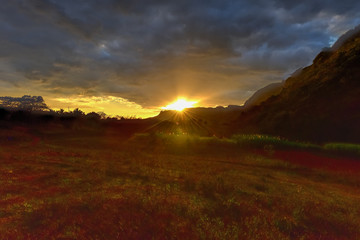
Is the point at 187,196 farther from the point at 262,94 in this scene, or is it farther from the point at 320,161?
the point at 262,94

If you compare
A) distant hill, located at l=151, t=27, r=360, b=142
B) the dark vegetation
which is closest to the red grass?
the dark vegetation

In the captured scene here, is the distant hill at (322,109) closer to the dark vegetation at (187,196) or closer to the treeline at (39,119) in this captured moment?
the dark vegetation at (187,196)

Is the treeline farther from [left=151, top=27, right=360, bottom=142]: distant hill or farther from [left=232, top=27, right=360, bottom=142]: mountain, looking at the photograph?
[left=232, top=27, right=360, bottom=142]: mountain

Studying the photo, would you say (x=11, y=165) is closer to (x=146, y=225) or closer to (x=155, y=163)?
(x=155, y=163)

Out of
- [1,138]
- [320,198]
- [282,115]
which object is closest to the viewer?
[320,198]

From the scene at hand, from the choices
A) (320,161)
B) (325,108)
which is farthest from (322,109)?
(320,161)

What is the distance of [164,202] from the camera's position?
621 cm

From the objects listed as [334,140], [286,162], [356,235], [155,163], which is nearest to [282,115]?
[334,140]

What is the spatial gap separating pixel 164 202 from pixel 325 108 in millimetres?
22943

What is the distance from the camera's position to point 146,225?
4.95 m

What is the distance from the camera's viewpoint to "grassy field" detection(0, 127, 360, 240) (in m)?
4.82

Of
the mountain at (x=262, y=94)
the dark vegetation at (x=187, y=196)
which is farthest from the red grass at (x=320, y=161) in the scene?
the mountain at (x=262, y=94)

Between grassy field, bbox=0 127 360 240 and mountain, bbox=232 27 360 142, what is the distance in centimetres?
1148

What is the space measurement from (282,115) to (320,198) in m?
19.0
